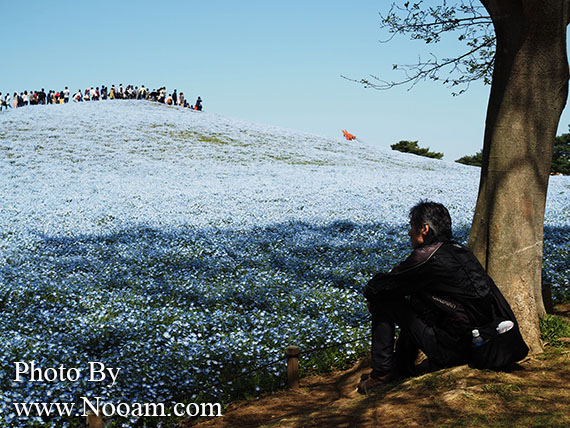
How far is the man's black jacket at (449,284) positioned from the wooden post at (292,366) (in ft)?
5.64

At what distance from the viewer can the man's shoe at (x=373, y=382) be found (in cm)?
500

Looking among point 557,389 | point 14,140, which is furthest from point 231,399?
point 14,140

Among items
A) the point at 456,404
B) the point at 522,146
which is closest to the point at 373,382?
the point at 456,404

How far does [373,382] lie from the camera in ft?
16.5

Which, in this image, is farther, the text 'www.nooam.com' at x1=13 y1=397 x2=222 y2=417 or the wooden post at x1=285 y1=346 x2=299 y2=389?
the wooden post at x1=285 y1=346 x2=299 y2=389

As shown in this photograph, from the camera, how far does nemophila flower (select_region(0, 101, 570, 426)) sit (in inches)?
239

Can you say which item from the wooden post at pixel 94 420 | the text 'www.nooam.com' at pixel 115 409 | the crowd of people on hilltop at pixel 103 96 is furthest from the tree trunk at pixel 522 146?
the crowd of people on hilltop at pixel 103 96

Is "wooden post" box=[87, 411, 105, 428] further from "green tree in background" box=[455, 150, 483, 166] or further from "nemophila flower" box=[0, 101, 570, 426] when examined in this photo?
"green tree in background" box=[455, 150, 483, 166]

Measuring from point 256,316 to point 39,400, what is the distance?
10.1 feet

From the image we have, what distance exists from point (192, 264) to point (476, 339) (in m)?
6.63

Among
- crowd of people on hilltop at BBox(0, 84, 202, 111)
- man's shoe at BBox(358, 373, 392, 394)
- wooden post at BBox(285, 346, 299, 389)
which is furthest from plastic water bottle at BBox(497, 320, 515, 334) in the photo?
crowd of people on hilltop at BBox(0, 84, 202, 111)

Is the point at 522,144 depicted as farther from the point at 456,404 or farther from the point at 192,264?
the point at 192,264

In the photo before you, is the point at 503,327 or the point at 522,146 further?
the point at 522,146

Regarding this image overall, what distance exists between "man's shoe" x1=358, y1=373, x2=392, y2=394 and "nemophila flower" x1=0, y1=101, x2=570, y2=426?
3.70 ft
